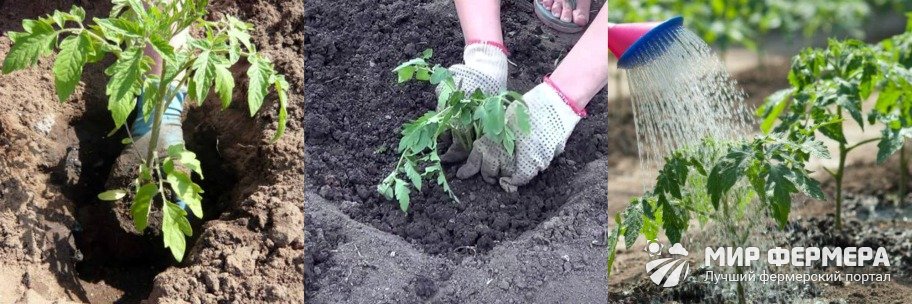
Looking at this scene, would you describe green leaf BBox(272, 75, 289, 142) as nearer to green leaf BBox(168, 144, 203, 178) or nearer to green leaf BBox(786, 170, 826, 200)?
green leaf BBox(168, 144, 203, 178)

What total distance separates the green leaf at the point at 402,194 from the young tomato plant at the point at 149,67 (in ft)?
0.97

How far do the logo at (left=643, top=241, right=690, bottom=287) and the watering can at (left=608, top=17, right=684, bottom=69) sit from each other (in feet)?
1.53

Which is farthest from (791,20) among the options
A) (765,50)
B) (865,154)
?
(865,154)

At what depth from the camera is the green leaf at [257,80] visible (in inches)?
93.1

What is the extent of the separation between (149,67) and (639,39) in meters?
1.10

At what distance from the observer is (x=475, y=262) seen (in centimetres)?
258

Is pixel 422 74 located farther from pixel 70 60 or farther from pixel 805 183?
pixel 805 183

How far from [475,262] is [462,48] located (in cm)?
54

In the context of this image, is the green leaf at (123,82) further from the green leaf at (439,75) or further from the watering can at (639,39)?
the watering can at (639,39)

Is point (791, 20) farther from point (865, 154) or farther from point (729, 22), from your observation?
point (865, 154)

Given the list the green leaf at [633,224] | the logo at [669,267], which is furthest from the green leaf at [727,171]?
the logo at [669,267]

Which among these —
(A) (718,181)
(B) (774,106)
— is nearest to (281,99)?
(A) (718,181)

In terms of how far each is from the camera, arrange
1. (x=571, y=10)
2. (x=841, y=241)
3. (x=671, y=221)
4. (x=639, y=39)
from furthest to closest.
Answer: (x=841, y=241)
(x=571, y=10)
(x=639, y=39)
(x=671, y=221)

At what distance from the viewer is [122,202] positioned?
2789 millimetres
